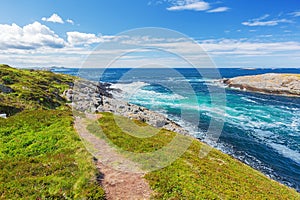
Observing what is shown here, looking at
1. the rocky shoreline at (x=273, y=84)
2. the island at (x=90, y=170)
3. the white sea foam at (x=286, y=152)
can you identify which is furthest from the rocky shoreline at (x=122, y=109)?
the rocky shoreline at (x=273, y=84)

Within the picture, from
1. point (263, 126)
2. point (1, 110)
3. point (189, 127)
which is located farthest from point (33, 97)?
point (263, 126)

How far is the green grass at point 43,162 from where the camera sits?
31.5ft

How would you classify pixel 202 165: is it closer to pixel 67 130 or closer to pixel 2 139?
pixel 67 130

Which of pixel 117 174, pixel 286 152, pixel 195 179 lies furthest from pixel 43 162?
pixel 286 152

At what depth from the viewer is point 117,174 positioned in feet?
39.2

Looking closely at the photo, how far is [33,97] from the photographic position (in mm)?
31875

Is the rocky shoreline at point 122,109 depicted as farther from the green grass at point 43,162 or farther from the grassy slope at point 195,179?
the grassy slope at point 195,179

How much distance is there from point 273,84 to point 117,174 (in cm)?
10002

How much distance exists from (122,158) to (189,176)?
4.40 m

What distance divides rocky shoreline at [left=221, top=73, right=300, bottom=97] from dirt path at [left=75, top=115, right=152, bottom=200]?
295ft

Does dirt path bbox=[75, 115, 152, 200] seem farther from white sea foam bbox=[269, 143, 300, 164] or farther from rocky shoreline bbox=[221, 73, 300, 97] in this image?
rocky shoreline bbox=[221, 73, 300, 97]

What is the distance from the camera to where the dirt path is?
10.3 metres

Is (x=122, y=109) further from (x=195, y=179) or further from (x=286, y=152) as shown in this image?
(x=195, y=179)

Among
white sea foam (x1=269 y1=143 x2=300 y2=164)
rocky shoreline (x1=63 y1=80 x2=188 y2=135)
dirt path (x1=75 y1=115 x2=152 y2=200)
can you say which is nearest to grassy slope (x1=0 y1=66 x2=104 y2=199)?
dirt path (x1=75 y1=115 x2=152 y2=200)
